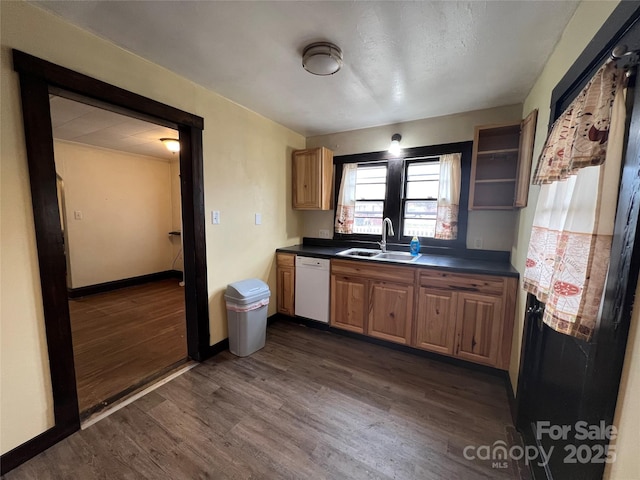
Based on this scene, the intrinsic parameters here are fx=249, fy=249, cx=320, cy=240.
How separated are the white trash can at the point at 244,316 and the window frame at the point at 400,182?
4.64 feet

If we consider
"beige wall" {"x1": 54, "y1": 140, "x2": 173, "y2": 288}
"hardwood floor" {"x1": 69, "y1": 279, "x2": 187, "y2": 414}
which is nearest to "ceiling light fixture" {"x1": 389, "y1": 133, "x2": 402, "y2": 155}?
"hardwood floor" {"x1": 69, "y1": 279, "x2": 187, "y2": 414}

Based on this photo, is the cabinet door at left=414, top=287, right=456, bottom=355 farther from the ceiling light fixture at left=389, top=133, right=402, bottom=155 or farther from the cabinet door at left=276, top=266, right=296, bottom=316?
the ceiling light fixture at left=389, top=133, right=402, bottom=155

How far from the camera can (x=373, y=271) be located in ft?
8.38

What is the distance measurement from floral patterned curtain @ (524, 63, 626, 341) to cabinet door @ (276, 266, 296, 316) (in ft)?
8.06

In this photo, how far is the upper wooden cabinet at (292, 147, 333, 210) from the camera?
10.2ft

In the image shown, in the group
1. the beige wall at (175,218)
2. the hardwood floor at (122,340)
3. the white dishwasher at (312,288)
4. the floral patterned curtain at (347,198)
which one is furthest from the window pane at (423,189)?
the beige wall at (175,218)

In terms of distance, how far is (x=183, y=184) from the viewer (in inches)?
86.3

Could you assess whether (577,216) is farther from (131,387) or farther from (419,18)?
(131,387)

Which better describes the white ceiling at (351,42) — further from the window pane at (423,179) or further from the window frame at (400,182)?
the window pane at (423,179)

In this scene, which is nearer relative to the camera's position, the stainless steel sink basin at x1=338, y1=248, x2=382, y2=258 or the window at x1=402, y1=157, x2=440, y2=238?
the window at x1=402, y1=157, x2=440, y2=238

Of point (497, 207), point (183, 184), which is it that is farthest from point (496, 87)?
A: point (183, 184)

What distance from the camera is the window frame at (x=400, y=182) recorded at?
8.59 ft

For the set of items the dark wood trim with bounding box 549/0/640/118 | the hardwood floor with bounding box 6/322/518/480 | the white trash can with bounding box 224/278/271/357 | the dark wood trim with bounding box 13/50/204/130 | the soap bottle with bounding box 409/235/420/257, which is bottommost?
the hardwood floor with bounding box 6/322/518/480

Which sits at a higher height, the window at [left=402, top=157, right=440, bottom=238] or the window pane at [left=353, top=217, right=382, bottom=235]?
the window at [left=402, top=157, right=440, bottom=238]
